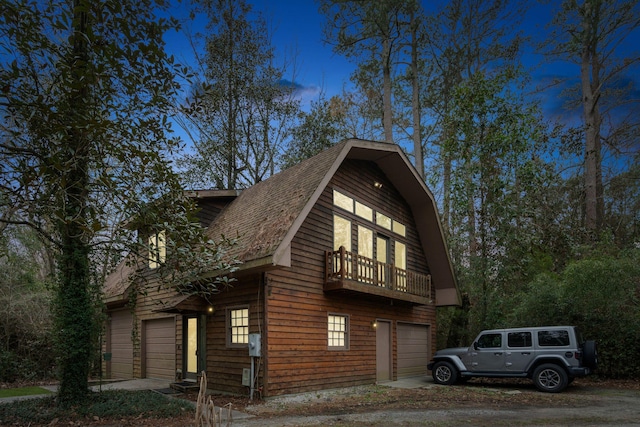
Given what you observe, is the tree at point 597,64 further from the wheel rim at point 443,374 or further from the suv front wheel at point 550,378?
the wheel rim at point 443,374

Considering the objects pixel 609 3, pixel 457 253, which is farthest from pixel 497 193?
pixel 609 3

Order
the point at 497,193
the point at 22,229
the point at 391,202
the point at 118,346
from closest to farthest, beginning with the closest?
1. the point at 391,202
2. the point at 118,346
3. the point at 497,193
4. the point at 22,229

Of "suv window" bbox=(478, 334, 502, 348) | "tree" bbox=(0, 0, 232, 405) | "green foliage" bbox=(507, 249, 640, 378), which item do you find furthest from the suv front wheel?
"tree" bbox=(0, 0, 232, 405)

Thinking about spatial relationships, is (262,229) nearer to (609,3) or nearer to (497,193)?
(497,193)

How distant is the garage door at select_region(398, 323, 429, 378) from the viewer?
16.3 m

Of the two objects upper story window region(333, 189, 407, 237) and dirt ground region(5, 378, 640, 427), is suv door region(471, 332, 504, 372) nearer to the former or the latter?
dirt ground region(5, 378, 640, 427)

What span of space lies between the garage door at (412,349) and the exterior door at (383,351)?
2.58 ft

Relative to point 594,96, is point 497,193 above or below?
below

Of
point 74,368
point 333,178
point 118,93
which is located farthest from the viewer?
point 333,178

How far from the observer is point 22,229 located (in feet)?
69.2

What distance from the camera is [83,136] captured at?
6.86 meters

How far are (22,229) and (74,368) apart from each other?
48.1 feet

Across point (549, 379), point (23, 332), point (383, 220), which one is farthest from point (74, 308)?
point (549, 379)

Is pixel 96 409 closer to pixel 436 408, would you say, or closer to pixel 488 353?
pixel 436 408
